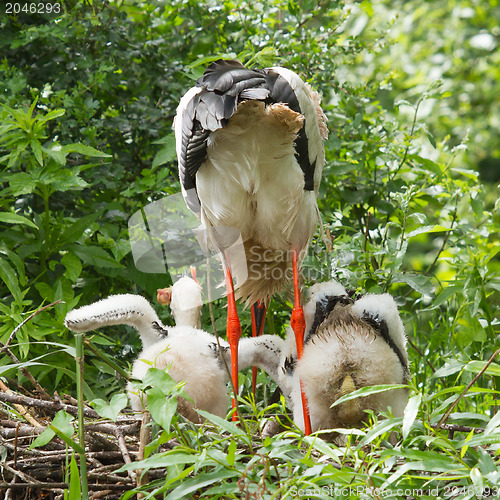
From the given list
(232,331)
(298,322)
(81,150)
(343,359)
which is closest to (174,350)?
(232,331)

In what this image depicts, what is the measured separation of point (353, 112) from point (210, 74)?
1731 millimetres

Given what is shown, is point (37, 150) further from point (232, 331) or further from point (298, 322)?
point (298, 322)

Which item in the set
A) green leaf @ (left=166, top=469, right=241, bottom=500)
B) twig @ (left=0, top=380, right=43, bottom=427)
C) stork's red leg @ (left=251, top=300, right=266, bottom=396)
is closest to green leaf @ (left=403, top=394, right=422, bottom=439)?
green leaf @ (left=166, top=469, right=241, bottom=500)

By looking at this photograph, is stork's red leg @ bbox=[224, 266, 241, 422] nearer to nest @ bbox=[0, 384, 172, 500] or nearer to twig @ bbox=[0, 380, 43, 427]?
nest @ bbox=[0, 384, 172, 500]

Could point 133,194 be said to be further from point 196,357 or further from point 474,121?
point 474,121

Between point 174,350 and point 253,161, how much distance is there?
3.00 ft

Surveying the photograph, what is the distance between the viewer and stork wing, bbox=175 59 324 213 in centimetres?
254

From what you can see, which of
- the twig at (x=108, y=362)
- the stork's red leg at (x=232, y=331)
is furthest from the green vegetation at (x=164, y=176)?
the twig at (x=108, y=362)

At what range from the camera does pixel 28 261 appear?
12.3ft

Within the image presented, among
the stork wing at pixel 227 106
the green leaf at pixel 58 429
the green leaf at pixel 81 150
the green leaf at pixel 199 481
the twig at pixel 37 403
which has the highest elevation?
the stork wing at pixel 227 106

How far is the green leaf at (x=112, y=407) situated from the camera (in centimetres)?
186

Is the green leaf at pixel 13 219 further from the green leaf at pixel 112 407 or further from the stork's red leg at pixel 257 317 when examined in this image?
the green leaf at pixel 112 407

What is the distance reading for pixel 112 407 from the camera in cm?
187

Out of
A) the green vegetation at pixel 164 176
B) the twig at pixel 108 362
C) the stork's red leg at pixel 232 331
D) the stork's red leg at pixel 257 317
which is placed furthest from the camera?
the stork's red leg at pixel 257 317
